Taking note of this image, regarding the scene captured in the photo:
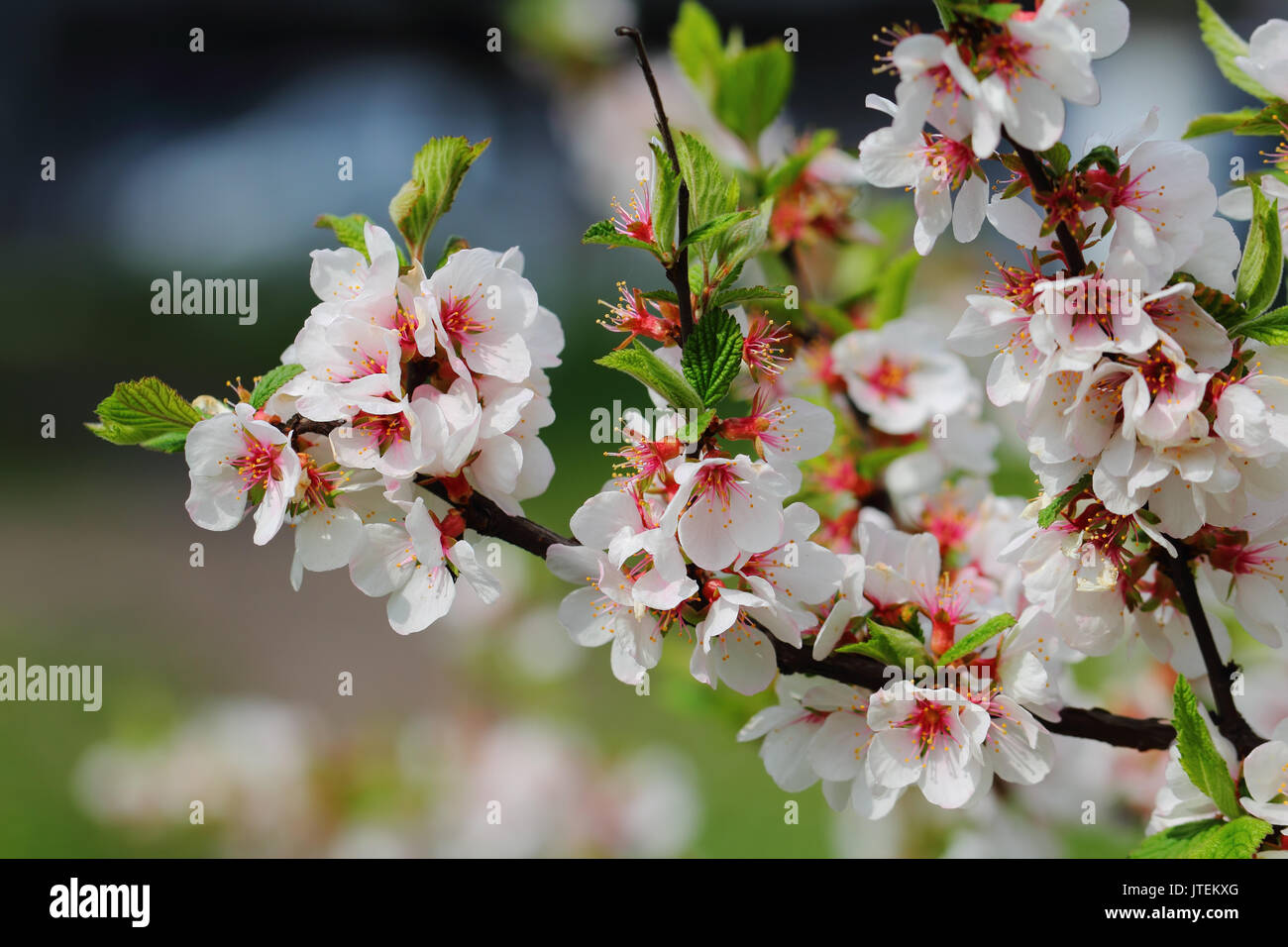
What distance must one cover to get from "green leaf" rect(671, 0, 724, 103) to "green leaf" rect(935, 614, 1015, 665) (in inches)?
29.0

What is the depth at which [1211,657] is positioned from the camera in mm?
851

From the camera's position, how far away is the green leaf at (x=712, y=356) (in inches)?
29.4

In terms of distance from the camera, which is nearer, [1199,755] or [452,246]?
[1199,755]

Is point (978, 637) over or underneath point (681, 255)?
underneath

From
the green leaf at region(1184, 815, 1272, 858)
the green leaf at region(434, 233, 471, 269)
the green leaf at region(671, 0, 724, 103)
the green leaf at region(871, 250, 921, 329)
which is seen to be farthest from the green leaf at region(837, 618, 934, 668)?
the green leaf at region(671, 0, 724, 103)

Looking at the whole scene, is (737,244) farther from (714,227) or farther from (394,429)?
(394,429)

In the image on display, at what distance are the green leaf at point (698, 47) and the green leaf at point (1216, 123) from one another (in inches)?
20.4

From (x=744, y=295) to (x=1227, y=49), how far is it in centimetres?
56

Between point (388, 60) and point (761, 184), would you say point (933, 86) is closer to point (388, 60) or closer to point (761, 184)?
point (761, 184)

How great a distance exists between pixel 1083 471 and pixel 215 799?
5.47ft

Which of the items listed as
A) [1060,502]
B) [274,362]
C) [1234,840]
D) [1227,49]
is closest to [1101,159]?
[1060,502]

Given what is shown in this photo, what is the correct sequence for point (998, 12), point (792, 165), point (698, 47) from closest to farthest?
point (998, 12)
point (792, 165)
point (698, 47)

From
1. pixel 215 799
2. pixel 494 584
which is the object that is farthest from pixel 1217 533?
pixel 215 799

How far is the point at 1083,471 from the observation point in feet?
2.59
